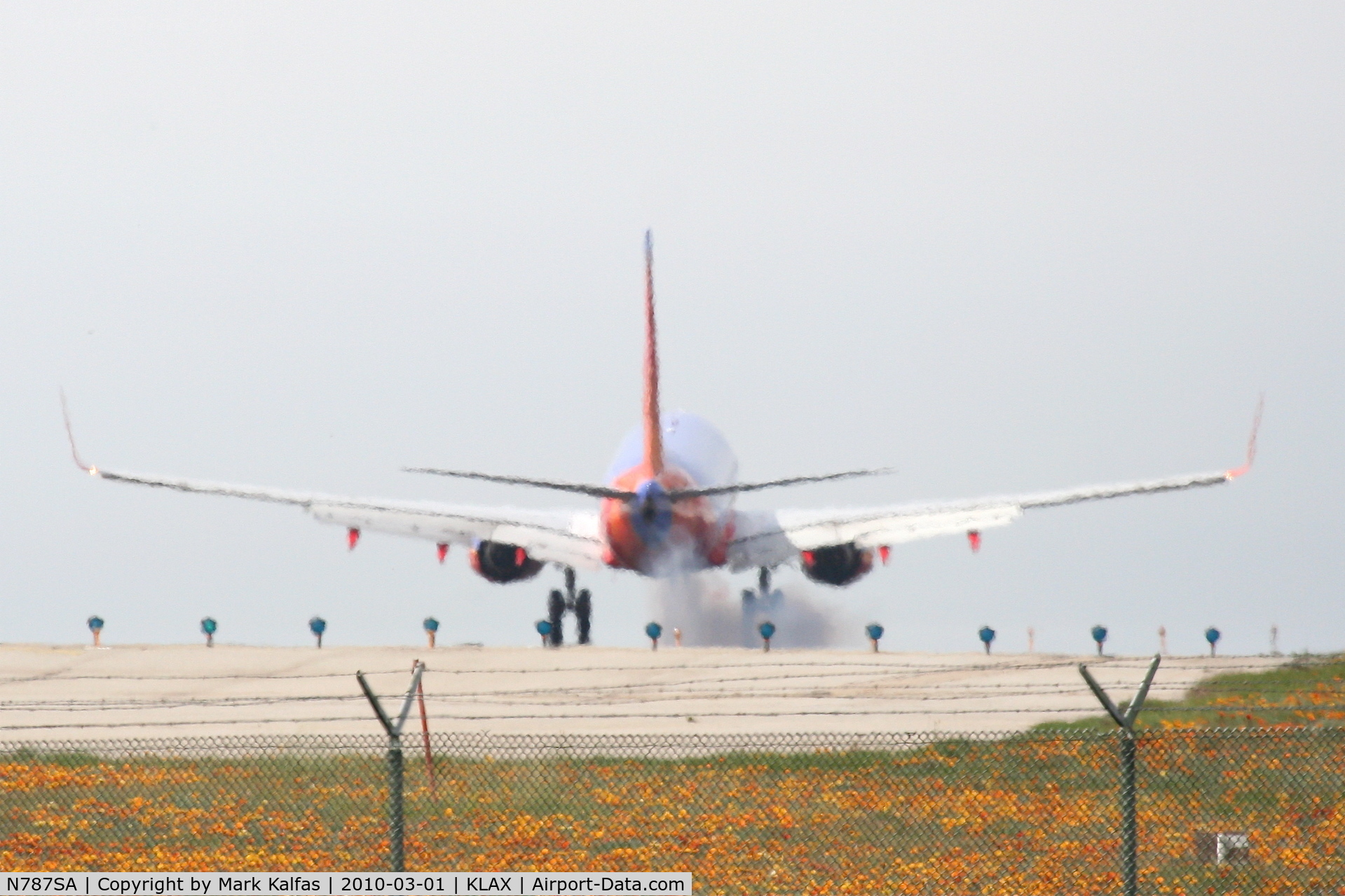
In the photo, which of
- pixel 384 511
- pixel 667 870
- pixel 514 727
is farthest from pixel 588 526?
pixel 667 870

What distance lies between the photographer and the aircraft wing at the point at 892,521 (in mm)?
53969

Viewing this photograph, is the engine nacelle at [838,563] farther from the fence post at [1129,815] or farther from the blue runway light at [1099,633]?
the fence post at [1129,815]

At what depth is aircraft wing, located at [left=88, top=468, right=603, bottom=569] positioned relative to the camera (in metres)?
56.3

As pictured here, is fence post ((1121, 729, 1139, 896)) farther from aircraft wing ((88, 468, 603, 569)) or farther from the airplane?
aircraft wing ((88, 468, 603, 569))

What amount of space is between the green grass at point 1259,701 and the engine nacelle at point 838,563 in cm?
1934

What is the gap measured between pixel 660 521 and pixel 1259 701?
21.9m

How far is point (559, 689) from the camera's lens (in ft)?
125

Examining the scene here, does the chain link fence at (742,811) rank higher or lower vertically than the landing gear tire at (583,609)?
lower

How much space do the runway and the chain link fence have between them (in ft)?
4.38

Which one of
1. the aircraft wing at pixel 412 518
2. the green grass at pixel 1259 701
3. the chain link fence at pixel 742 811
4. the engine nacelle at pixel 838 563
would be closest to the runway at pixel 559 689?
the green grass at pixel 1259 701
